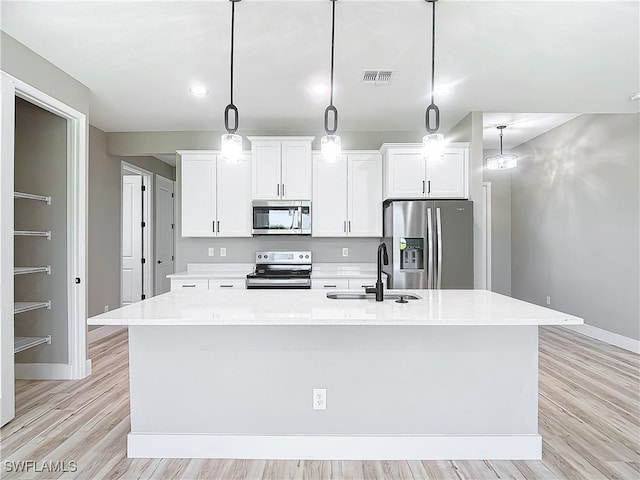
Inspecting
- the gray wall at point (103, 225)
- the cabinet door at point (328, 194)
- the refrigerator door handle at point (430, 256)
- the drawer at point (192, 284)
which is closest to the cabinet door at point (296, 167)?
the cabinet door at point (328, 194)

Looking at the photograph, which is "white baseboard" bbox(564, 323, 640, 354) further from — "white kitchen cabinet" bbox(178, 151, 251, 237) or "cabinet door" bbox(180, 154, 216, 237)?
"cabinet door" bbox(180, 154, 216, 237)

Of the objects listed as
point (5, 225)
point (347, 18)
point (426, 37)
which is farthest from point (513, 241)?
point (5, 225)

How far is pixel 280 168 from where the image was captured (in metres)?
4.46

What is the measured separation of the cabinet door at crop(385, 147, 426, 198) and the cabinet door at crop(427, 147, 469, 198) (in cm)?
12

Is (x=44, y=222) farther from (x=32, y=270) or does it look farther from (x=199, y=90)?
(x=199, y=90)

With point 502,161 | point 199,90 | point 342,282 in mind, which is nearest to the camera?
point 199,90

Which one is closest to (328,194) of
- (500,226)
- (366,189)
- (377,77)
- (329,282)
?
(366,189)

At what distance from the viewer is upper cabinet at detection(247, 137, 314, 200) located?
4.45 m

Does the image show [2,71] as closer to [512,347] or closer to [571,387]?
[512,347]

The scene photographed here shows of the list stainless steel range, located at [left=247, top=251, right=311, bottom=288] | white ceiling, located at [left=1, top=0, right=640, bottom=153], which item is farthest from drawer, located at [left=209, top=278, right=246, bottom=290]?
white ceiling, located at [left=1, top=0, right=640, bottom=153]

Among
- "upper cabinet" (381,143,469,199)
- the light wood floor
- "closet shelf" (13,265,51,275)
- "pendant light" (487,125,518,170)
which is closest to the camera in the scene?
the light wood floor

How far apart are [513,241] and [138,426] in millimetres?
5815

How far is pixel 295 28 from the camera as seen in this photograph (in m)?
2.50

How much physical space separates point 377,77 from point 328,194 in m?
1.62
